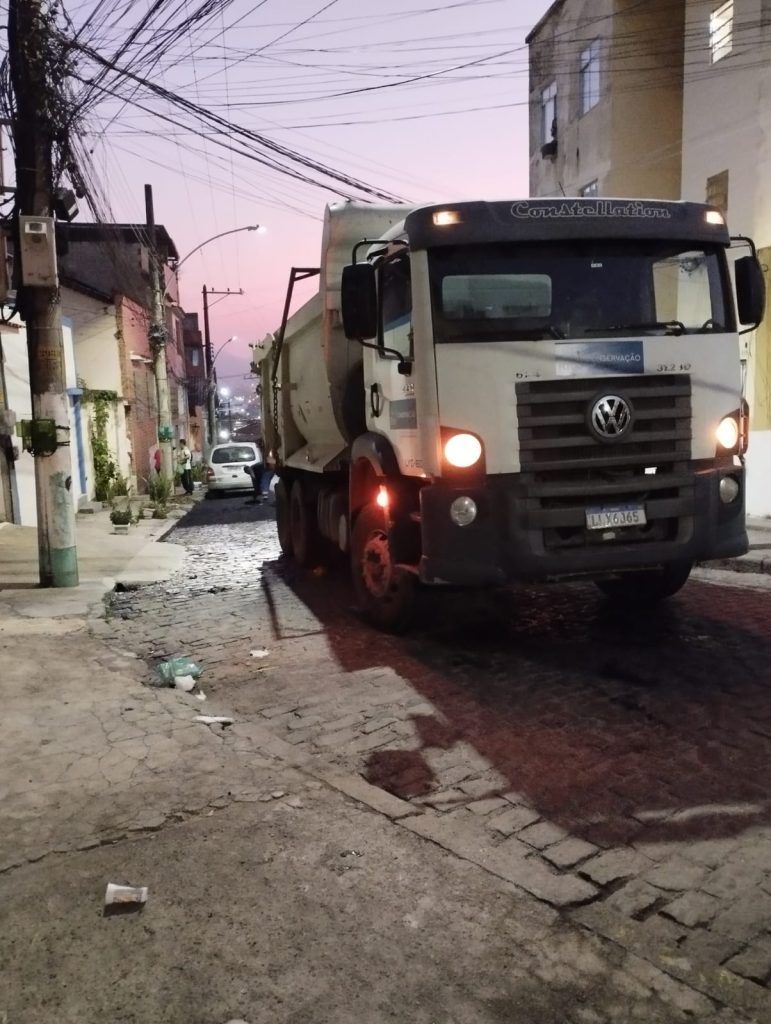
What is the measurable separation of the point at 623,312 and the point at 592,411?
815 millimetres

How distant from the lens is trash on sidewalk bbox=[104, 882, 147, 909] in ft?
9.50

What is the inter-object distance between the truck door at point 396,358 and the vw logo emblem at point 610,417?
1225 mm

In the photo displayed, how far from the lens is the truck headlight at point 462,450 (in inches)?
207

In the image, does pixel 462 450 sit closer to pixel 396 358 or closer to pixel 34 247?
pixel 396 358

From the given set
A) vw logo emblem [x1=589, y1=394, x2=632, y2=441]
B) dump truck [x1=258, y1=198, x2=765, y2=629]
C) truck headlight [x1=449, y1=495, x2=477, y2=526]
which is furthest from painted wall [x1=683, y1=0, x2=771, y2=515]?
truck headlight [x1=449, y1=495, x2=477, y2=526]

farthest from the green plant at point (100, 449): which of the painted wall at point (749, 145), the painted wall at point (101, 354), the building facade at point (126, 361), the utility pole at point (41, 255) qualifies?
the painted wall at point (749, 145)

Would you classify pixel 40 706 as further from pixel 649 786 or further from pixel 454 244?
pixel 454 244

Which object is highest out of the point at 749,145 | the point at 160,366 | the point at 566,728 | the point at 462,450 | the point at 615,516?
the point at 749,145

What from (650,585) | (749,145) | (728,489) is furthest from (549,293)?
(749,145)

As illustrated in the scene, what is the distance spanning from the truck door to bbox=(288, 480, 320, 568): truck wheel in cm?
370

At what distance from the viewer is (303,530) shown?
1004cm

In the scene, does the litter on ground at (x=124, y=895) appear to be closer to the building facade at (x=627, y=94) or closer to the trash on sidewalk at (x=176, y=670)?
the trash on sidewalk at (x=176, y=670)

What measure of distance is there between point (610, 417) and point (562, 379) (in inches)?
16.3

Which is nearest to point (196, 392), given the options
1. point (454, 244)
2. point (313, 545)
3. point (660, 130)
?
point (660, 130)
